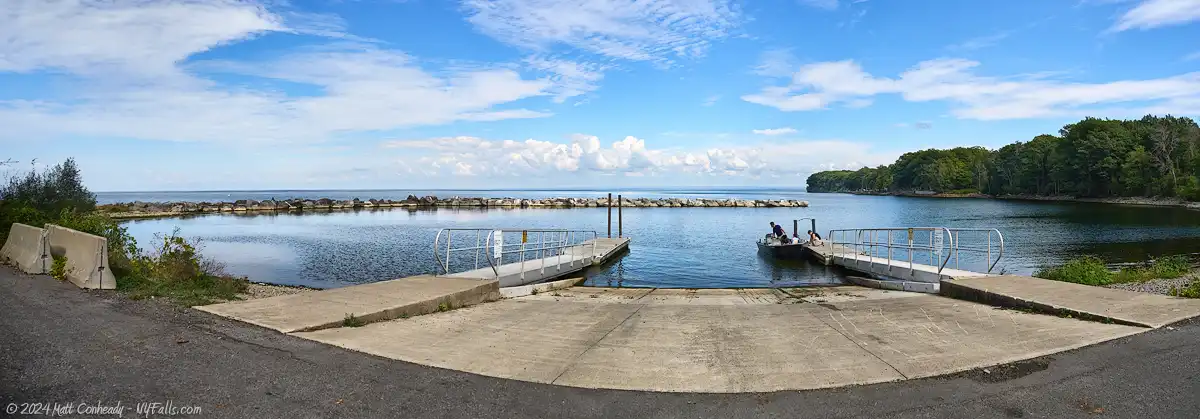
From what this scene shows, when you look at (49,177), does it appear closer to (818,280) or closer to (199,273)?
(199,273)

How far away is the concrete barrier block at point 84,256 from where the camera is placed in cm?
986

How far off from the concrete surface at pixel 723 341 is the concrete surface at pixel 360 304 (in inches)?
11.4

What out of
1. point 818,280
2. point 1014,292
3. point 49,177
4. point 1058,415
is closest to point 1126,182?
point 818,280

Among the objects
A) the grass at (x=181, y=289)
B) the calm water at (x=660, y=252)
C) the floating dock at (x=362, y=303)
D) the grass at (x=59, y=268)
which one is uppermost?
the grass at (x=59, y=268)

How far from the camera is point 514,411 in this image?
4.94 m

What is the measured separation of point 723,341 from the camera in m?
7.60

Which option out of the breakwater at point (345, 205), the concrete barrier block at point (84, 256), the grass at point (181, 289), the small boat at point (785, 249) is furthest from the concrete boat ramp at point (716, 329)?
the breakwater at point (345, 205)

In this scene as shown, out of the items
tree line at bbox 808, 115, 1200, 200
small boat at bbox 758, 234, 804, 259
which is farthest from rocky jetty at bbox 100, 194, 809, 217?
small boat at bbox 758, 234, 804, 259

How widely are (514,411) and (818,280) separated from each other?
17.7 m

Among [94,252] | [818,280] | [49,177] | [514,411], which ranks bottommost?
[818,280]

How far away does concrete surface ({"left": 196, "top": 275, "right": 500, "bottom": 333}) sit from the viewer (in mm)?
7836

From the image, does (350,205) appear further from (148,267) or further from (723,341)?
(723,341)

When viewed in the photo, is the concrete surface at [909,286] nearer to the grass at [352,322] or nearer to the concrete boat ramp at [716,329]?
the concrete boat ramp at [716,329]

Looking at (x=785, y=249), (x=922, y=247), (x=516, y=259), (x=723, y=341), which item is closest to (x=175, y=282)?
(x=723, y=341)
